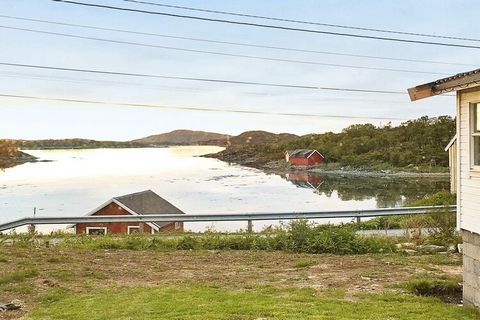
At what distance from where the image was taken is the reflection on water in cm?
4622

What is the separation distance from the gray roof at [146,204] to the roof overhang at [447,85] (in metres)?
17.9

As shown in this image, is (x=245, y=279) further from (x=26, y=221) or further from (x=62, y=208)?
(x=62, y=208)

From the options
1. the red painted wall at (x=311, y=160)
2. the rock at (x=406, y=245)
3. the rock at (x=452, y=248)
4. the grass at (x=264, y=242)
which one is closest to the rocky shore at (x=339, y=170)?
the red painted wall at (x=311, y=160)

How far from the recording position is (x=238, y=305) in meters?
7.51

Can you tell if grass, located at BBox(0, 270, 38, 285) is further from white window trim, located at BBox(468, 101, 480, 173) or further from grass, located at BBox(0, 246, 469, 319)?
white window trim, located at BBox(468, 101, 480, 173)

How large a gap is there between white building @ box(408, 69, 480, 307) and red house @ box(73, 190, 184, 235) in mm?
16049

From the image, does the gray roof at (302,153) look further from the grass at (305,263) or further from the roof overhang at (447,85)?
the roof overhang at (447,85)

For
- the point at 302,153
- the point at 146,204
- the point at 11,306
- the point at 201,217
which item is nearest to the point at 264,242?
the point at 201,217

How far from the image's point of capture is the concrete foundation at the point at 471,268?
8.00 m

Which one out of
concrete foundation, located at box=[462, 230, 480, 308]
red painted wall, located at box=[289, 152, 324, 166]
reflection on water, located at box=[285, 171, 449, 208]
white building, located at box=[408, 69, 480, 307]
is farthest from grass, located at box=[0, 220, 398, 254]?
red painted wall, located at box=[289, 152, 324, 166]

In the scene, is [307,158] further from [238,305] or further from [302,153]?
[238,305]

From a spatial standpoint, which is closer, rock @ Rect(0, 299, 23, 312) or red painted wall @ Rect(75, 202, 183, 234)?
rock @ Rect(0, 299, 23, 312)

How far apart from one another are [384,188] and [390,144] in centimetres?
2823

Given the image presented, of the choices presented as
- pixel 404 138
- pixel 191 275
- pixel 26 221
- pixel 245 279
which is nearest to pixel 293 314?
pixel 245 279
